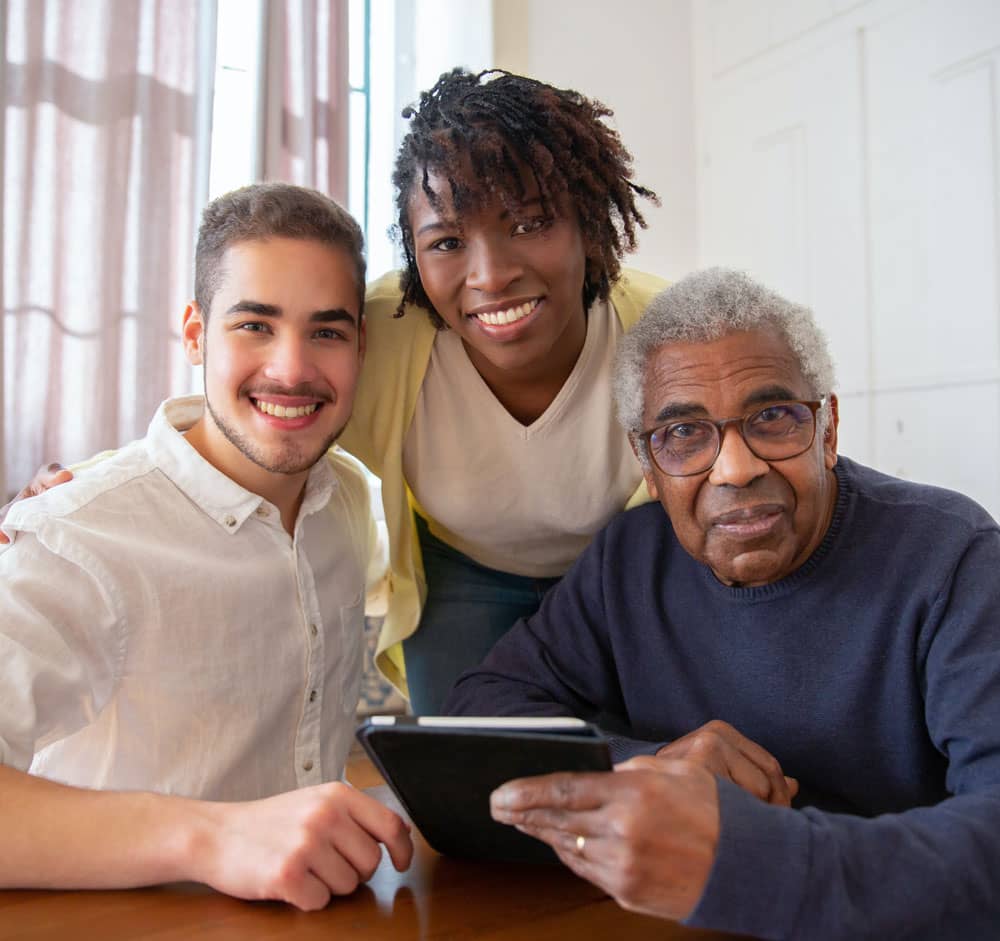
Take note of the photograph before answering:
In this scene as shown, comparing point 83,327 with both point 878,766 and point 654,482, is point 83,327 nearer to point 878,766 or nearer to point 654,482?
point 654,482

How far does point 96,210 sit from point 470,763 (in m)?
3.60

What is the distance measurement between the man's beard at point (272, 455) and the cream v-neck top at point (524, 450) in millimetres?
368

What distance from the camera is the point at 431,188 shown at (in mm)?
1688

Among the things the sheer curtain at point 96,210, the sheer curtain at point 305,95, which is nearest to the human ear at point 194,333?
the sheer curtain at point 96,210

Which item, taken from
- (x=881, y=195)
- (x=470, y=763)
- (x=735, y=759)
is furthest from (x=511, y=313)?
(x=881, y=195)

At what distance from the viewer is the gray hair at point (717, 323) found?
1.42m

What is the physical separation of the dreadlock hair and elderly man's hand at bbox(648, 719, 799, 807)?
92 cm

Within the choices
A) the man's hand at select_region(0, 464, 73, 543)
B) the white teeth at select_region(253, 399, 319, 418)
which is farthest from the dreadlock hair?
A: the man's hand at select_region(0, 464, 73, 543)

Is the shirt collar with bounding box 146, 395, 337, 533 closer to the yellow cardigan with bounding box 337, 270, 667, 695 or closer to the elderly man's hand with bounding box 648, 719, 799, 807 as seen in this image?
the yellow cardigan with bounding box 337, 270, 667, 695

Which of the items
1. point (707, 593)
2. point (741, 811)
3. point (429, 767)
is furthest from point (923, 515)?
point (429, 767)

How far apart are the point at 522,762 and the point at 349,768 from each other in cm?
321

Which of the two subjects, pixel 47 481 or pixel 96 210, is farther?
pixel 96 210

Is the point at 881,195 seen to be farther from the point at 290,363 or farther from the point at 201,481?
the point at 201,481

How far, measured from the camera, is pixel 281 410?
4.94 feet
